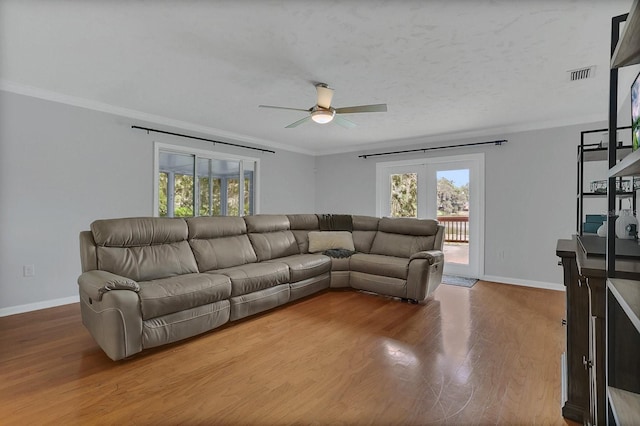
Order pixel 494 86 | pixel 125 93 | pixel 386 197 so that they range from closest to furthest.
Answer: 1. pixel 494 86
2. pixel 125 93
3. pixel 386 197

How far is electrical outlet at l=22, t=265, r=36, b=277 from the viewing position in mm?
3355

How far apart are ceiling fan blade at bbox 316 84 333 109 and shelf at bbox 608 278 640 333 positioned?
103 inches

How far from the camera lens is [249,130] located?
16.8 ft

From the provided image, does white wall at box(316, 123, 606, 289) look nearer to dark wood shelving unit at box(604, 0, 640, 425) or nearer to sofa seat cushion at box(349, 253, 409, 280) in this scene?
sofa seat cushion at box(349, 253, 409, 280)

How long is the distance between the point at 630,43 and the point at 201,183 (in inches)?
198

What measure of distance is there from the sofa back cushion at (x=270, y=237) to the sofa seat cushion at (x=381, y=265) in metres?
0.93

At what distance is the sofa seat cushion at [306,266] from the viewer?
3.76 m

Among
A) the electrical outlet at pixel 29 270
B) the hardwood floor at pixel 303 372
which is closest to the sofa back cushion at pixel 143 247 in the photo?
the hardwood floor at pixel 303 372

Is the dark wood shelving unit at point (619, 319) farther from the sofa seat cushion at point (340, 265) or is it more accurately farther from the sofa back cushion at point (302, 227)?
the sofa back cushion at point (302, 227)

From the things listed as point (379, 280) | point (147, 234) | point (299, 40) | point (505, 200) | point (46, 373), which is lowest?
point (46, 373)

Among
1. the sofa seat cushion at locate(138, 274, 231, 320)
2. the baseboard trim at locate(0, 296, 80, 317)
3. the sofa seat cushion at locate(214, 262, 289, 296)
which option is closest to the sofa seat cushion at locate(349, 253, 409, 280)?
the sofa seat cushion at locate(214, 262, 289, 296)

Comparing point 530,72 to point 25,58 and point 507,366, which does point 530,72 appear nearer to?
point 507,366

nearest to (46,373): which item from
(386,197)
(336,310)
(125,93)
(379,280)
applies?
(336,310)

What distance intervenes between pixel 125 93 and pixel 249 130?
1950mm
